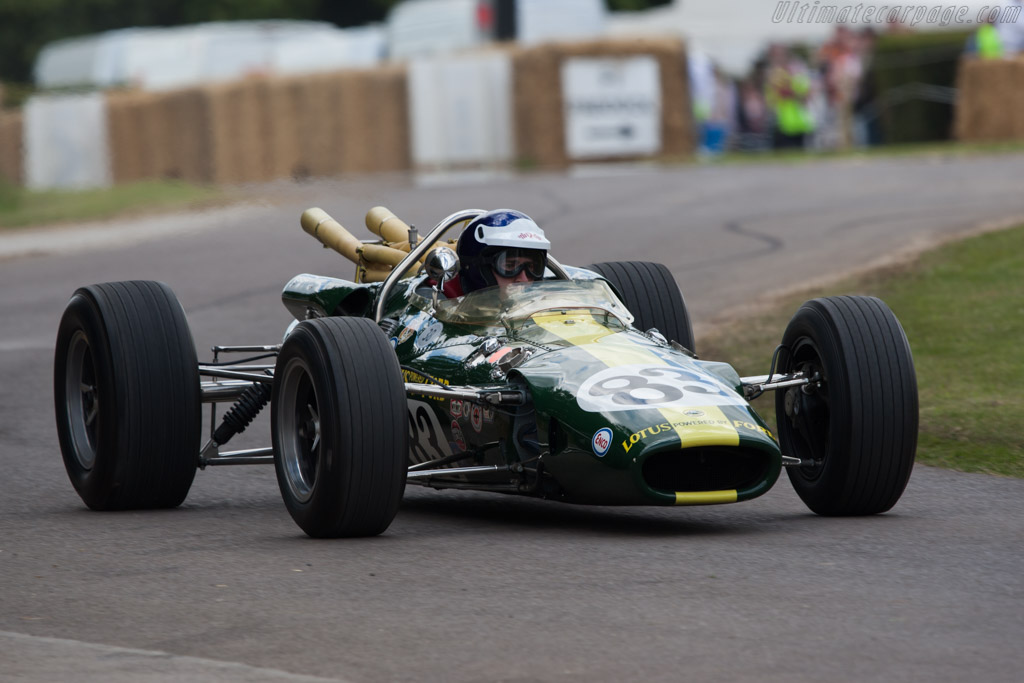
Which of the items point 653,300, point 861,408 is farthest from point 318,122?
point 861,408

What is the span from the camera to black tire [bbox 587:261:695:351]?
27.7 feet

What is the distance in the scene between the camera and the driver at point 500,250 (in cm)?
755

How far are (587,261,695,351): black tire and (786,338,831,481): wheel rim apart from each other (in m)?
1.18

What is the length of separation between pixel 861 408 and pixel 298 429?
2.31 m

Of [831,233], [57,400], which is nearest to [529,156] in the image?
[831,233]

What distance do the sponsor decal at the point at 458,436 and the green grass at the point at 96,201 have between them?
1752 centimetres

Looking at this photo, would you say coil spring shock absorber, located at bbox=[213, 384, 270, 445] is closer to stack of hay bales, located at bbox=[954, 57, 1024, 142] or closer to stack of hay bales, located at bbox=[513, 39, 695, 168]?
stack of hay bales, located at bbox=[513, 39, 695, 168]

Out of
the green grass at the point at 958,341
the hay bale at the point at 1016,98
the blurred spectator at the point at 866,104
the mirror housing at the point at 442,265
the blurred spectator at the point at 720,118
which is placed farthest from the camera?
the blurred spectator at the point at 720,118

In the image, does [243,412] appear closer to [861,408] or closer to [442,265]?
[442,265]

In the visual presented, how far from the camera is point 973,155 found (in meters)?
24.7

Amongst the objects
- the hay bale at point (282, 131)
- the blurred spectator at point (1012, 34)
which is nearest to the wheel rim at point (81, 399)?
the hay bale at point (282, 131)

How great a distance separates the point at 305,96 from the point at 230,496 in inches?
909

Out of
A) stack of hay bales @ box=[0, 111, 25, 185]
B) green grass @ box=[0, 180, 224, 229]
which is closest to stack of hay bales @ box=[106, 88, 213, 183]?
stack of hay bales @ box=[0, 111, 25, 185]

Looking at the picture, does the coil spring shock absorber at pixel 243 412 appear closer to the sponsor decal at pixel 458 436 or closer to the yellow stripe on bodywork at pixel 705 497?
the sponsor decal at pixel 458 436
